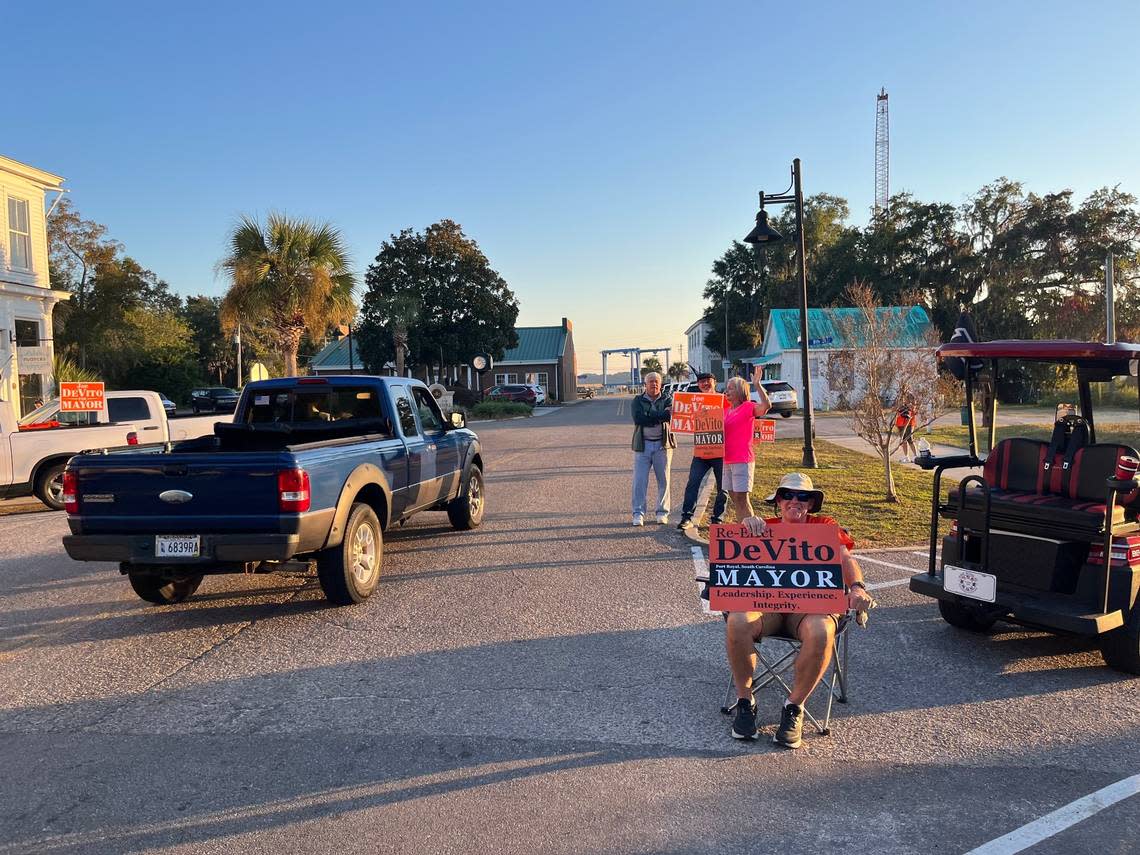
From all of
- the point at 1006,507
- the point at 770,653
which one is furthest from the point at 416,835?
the point at 1006,507

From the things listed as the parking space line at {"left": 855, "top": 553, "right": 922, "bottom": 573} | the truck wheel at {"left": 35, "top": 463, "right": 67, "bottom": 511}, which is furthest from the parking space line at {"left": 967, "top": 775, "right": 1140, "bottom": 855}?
the truck wheel at {"left": 35, "top": 463, "right": 67, "bottom": 511}

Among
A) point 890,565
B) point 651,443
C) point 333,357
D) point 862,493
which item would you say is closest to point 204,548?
point 651,443

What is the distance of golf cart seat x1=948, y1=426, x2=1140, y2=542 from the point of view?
201 inches

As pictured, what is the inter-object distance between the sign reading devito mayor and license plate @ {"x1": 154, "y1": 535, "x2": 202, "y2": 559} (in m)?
3.79

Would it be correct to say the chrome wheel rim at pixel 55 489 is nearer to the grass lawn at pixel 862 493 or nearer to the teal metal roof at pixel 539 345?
the grass lawn at pixel 862 493

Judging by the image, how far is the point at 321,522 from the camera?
6.21m

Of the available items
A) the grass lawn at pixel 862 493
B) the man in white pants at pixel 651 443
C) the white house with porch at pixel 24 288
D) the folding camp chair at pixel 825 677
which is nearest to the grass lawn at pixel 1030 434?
the grass lawn at pixel 862 493

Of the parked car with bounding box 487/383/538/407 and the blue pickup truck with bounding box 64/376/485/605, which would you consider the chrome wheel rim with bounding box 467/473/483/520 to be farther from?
the parked car with bounding box 487/383/538/407

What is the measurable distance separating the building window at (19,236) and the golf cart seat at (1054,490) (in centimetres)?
2446

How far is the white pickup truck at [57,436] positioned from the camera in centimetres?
1208

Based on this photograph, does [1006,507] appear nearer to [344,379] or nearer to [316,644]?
[316,644]

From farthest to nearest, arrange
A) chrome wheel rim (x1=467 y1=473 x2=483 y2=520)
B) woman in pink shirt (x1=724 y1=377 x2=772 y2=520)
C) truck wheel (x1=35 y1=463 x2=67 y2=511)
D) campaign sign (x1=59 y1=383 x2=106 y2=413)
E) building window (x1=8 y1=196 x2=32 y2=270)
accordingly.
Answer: building window (x1=8 y1=196 x2=32 y2=270) → campaign sign (x1=59 y1=383 x2=106 y2=413) → truck wheel (x1=35 y1=463 x2=67 y2=511) → chrome wheel rim (x1=467 y1=473 x2=483 y2=520) → woman in pink shirt (x1=724 y1=377 x2=772 y2=520)

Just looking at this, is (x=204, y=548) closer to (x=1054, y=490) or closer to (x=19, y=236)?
(x=1054, y=490)

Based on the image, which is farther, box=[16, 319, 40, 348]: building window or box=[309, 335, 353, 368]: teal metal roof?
box=[309, 335, 353, 368]: teal metal roof
